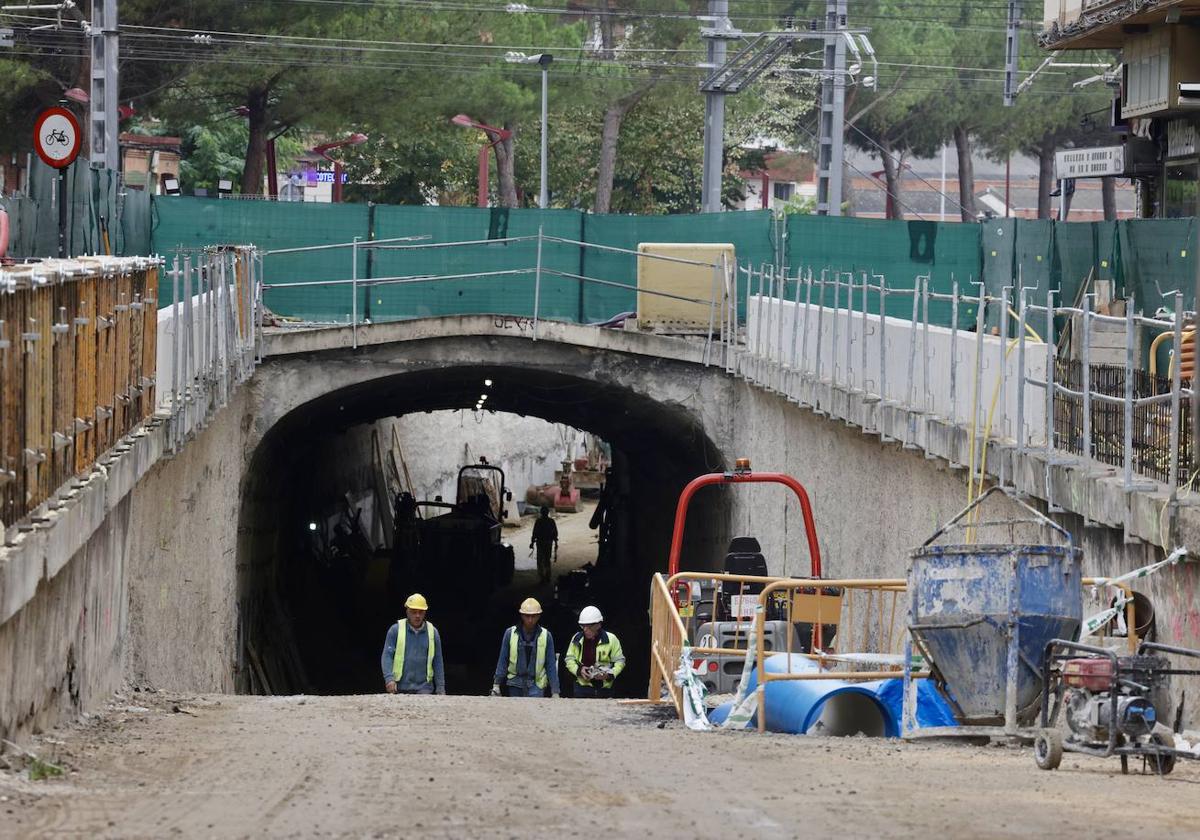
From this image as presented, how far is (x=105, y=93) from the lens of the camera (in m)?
30.1

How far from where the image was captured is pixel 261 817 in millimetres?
8234

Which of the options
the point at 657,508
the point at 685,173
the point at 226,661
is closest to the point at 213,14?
the point at 657,508

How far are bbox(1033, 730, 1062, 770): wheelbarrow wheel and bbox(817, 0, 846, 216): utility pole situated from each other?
2081 cm

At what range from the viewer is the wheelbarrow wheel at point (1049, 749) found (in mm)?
10383

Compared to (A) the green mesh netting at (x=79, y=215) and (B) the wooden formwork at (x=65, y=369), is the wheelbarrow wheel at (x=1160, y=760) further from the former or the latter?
(A) the green mesh netting at (x=79, y=215)

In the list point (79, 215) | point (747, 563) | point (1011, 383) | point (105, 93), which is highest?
point (105, 93)

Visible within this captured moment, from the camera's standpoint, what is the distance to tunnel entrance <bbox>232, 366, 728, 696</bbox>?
30.1 meters

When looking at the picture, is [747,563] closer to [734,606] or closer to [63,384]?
[734,606]

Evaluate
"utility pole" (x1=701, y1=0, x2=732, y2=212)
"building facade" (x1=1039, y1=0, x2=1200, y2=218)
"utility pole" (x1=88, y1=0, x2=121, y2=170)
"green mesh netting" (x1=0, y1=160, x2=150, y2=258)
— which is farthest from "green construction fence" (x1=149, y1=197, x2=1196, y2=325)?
"building facade" (x1=1039, y1=0, x2=1200, y2=218)

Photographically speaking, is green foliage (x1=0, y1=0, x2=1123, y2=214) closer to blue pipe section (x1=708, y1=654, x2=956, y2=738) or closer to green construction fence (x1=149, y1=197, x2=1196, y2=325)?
green construction fence (x1=149, y1=197, x2=1196, y2=325)

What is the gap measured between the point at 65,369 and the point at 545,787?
14.0 ft

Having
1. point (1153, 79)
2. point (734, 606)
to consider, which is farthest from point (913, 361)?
point (1153, 79)

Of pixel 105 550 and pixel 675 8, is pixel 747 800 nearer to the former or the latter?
pixel 105 550

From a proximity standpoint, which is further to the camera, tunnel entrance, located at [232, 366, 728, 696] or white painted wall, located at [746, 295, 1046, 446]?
tunnel entrance, located at [232, 366, 728, 696]
